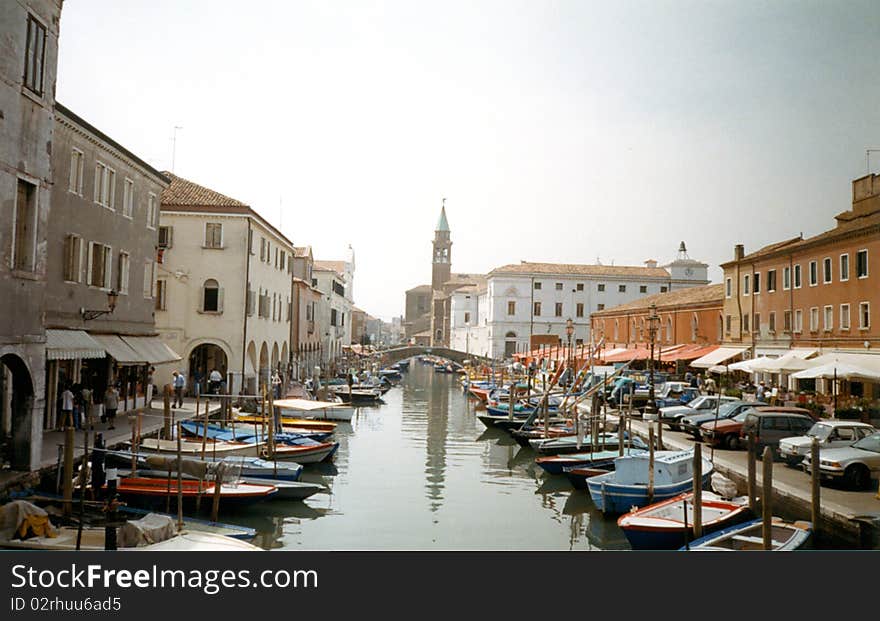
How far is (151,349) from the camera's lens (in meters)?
21.2

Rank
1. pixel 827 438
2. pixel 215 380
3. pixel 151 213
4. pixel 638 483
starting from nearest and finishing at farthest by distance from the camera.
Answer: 1. pixel 638 483
2. pixel 827 438
3. pixel 151 213
4. pixel 215 380

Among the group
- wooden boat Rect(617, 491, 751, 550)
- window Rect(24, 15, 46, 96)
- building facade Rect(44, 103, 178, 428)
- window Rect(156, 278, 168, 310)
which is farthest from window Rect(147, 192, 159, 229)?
wooden boat Rect(617, 491, 751, 550)

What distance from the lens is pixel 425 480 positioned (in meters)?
18.5

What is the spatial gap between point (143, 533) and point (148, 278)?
14.0m

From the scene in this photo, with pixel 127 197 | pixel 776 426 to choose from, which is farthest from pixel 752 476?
pixel 127 197

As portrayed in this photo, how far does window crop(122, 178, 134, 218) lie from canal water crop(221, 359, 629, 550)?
27.9 feet

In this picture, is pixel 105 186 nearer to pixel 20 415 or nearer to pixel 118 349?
pixel 118 349

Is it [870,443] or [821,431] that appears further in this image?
[821,431]

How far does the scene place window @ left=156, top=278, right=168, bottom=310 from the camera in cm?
2670

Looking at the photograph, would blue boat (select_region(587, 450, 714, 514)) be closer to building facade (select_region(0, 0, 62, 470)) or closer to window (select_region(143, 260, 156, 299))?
building facade (select_region(0, 0, 62, 470))

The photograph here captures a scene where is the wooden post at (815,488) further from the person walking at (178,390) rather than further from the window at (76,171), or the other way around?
the person walking at (178,390)

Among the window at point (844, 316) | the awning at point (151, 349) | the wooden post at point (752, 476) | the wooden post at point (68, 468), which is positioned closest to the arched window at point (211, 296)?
the awning at point (151, 349)

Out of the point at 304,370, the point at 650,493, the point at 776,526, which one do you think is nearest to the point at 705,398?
the point at 650,493
